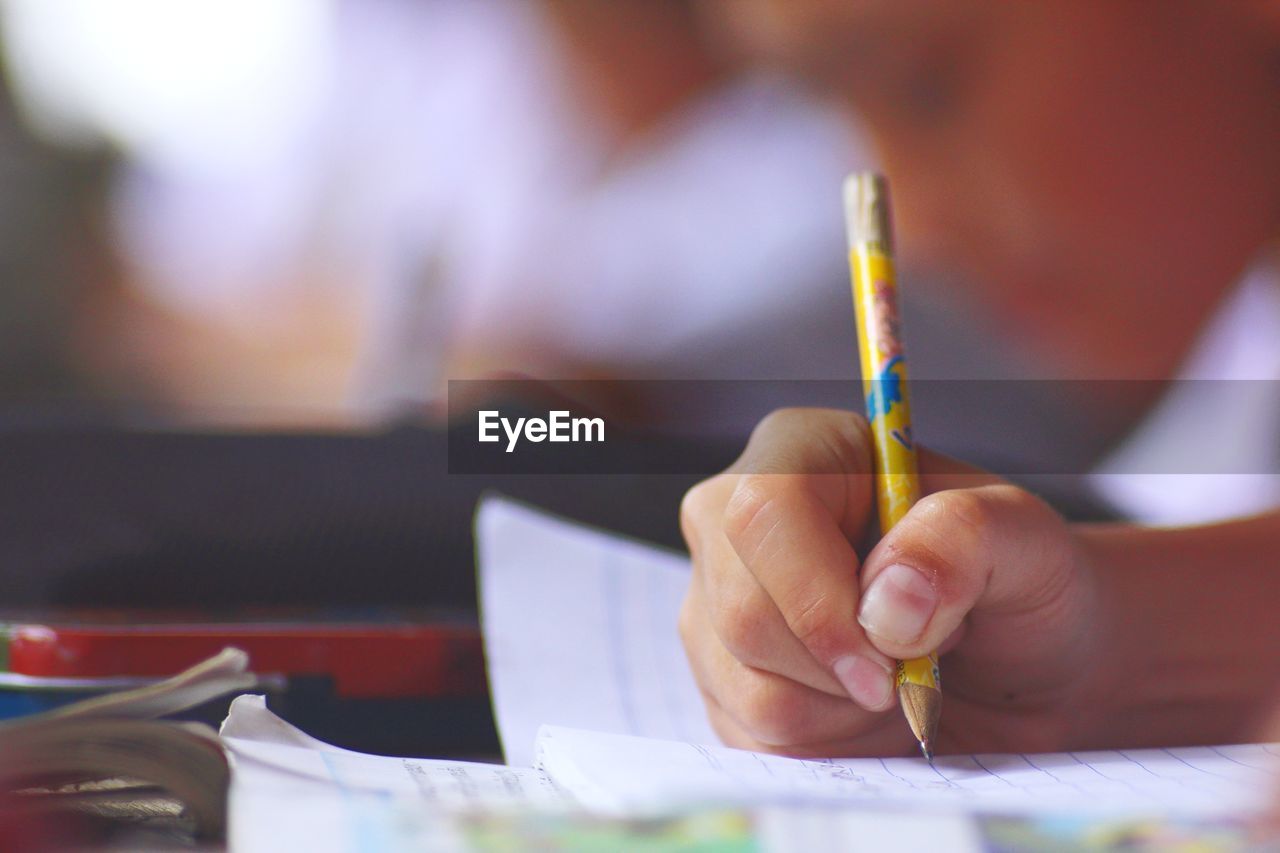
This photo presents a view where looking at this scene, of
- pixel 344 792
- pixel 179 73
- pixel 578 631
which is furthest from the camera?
pixel 179 73

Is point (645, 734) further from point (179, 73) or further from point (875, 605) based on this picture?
point (179, 73)

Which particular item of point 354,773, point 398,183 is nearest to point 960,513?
point 354,773

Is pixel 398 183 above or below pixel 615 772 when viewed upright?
above

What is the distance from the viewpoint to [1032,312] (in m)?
0.79

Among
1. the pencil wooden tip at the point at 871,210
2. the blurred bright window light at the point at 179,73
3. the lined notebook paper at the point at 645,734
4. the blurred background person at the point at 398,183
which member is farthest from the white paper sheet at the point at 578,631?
the blurred bright window light at the point at 179,73

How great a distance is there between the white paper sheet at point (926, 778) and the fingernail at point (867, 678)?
1 cm

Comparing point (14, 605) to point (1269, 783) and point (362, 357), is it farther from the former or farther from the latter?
point (362, 357)

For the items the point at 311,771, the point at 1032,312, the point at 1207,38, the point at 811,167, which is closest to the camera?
the point at 311,771

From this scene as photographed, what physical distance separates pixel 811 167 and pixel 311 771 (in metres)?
0.99

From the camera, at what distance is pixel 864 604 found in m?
0.19

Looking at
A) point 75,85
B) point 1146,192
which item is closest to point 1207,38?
point 1146,192

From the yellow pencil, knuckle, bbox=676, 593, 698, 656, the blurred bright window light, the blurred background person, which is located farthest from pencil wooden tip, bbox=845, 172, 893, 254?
the blurred bright window light

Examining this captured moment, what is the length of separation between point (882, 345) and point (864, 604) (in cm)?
7

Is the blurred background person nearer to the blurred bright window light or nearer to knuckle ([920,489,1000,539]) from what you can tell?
the blurred bright window light
